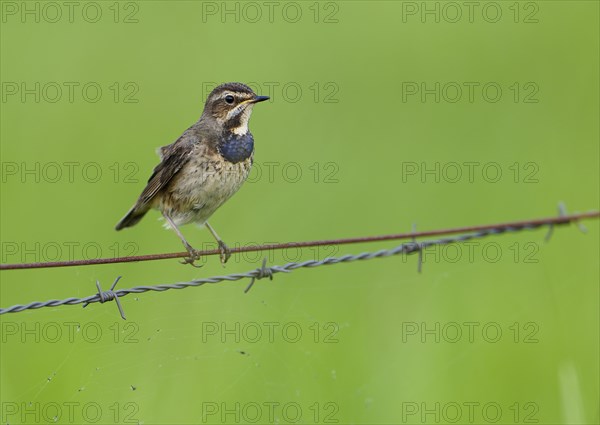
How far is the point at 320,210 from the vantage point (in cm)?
1179

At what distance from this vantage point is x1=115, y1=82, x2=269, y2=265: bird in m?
8.19

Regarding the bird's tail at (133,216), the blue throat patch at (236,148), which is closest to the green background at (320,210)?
the bird's tail at (133,216)

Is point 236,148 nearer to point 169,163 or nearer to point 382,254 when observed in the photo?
point 169,163

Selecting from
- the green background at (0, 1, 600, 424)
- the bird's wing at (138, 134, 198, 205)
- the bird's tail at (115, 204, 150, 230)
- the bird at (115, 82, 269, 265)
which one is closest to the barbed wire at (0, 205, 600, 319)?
the bird at (115, 82, 269, 265)

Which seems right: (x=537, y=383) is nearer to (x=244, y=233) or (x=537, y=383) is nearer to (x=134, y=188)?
(x=244, y=233)

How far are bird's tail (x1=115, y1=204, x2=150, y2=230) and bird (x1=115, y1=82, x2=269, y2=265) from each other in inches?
2.0

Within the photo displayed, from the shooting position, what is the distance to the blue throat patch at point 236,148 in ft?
26.9

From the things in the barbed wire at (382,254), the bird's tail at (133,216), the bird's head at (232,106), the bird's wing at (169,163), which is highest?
the bird's head at (232,106)

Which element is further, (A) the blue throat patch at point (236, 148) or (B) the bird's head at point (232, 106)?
(B) the bird's head at point (232, 106)

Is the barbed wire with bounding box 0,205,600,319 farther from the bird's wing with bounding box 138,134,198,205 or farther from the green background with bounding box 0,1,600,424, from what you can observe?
the bird's wing with bounding box 138,134,198,205

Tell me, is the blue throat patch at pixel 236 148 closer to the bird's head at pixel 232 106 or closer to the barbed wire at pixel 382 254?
the bird's head at pixel 232 106

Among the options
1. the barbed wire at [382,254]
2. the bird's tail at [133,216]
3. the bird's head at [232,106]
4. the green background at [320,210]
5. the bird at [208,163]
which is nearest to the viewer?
the barbed wire at [382,254]

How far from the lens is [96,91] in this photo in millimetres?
13844

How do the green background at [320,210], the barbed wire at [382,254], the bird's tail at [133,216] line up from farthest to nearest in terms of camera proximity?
the bird's tail at [133,216]
the green background at [320,210]
the barbed wire at [382,254]
